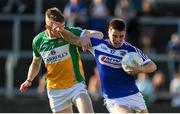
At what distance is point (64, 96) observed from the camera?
13664 mm

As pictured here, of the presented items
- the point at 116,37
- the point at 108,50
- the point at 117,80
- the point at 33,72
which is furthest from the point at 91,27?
the point at 116,37

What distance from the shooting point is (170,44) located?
2266cm

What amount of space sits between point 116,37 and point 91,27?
914 centimetres

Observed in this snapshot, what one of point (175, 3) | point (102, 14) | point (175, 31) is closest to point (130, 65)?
point (102, 14)

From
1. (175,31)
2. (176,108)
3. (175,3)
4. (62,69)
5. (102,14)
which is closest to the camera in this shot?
(62,69)

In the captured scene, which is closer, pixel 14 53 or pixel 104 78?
pixel 104 78

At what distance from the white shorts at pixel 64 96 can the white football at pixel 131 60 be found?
3.73ft

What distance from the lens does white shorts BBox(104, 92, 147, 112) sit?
42.8ft

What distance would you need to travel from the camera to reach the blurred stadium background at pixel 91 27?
852 inches

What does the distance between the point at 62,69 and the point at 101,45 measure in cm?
85

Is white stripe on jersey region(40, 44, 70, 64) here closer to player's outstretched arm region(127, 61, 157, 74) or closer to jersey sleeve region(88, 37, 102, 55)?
jersey sleeve region(88, 37, 102, 55)

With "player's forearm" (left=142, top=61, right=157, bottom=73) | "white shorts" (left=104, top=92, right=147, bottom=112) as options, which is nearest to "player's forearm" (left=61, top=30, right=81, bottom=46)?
"white shorts" (left=104, top=92, right=147, bottom=112)

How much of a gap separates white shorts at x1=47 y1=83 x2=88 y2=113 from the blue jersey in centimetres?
55

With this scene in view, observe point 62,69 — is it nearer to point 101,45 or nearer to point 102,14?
point 101,45
